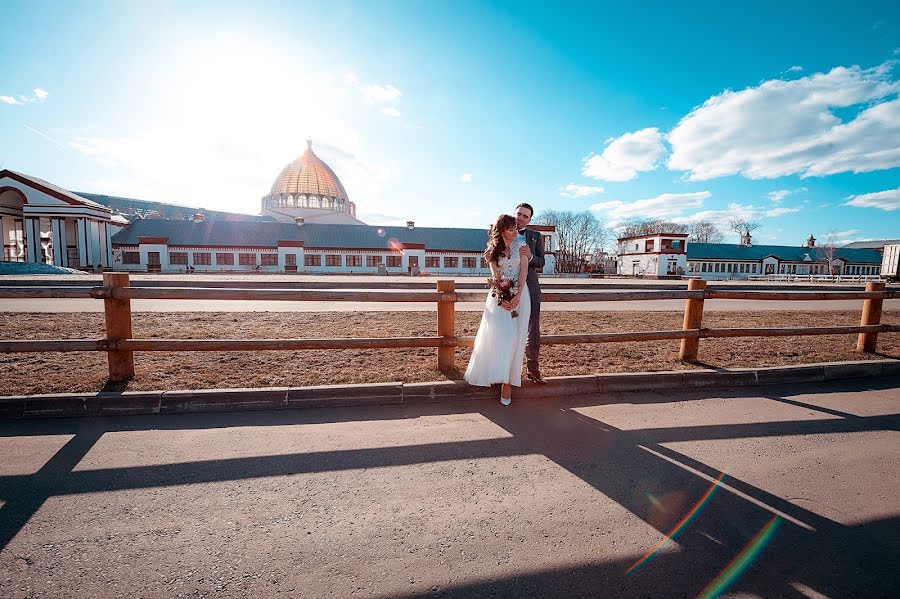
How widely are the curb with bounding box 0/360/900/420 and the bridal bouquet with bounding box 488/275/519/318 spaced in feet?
Answer: 3.80

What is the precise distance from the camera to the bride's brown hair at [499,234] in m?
4.20

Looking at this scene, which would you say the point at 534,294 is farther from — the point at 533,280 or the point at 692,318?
the point at 692,318

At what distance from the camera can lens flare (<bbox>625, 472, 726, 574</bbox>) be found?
2.20 metres

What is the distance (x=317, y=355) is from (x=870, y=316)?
30.1ft

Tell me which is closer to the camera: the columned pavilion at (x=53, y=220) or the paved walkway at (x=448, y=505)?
the paved walkway at (x=448, y=505)

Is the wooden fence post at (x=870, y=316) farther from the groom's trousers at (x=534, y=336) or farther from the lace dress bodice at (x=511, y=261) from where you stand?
the lace dress bodice at (x=511, y=261)

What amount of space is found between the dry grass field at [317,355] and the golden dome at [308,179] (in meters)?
66.3

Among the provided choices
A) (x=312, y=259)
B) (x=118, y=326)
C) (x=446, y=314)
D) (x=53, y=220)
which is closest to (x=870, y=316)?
(x=446, y=314)

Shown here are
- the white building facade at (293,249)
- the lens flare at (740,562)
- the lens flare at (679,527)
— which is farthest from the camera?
the white building facade at (293,249)

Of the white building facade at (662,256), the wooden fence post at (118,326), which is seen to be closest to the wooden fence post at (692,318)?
the wooden fence post at (118,326)

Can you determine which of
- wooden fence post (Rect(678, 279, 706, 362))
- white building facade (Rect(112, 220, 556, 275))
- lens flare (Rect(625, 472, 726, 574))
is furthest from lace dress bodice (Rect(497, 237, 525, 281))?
white building facade (Rect(112, 220, 556, 275))

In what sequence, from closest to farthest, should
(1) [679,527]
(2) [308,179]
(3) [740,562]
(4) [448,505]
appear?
(3) [740,562], (1) [679,527], (4) [448,505], (2) [308,179]

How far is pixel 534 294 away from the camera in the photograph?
4.76 metres

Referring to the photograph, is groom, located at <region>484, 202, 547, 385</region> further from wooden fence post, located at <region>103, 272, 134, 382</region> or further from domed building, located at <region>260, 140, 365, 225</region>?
domed building, located at <region>260, 140, 365, 225</region>
